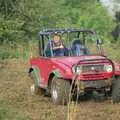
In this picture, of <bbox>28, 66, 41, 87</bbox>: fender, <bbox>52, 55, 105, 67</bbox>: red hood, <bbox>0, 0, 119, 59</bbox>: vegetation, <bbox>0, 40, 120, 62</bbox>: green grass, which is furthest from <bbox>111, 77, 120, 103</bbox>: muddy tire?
<bbox>0, 0, 119, 59</bbox>: vegetation

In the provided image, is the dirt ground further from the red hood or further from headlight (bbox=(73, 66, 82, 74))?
the red hood

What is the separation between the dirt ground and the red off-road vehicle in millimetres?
334

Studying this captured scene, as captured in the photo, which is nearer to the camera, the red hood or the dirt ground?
the dirt ground

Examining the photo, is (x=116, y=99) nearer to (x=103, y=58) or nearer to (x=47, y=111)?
(x=103, y=58)

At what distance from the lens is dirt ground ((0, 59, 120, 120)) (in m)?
11.0

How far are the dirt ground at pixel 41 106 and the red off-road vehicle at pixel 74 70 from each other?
33cm

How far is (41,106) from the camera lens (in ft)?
41.0

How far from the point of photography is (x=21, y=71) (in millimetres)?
20891

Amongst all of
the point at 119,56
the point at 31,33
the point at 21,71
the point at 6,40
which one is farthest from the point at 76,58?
the point at 31,33

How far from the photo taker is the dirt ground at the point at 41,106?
Answer: 36.0ft

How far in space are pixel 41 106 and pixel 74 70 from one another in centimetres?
105

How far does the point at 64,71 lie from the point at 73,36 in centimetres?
249

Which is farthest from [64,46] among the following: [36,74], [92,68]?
[92,68]

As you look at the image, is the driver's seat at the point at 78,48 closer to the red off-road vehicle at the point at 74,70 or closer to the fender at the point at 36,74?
the red off-road vehicle at the point at 74,70
